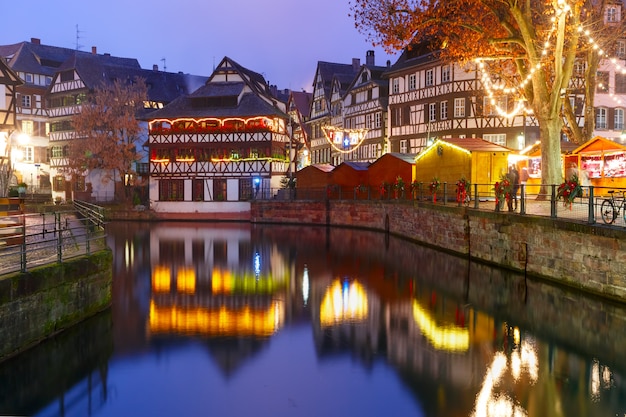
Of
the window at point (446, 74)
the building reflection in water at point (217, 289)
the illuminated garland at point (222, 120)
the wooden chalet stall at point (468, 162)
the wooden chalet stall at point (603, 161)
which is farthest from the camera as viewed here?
the illuminated garland at point (222, 120)

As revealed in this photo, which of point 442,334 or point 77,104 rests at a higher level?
point 77,104

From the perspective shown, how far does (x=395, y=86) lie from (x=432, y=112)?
17.1 ft

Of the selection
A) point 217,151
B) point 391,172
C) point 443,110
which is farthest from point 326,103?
point 391,172

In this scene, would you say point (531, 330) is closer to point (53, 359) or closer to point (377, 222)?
point (53, 359)

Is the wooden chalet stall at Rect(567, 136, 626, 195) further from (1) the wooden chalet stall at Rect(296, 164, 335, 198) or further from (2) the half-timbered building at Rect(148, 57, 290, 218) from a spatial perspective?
(2) the half-timbered building at Rect(148, 57, 290, 218)

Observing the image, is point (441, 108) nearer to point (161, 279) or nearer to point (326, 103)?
point (326, 103)

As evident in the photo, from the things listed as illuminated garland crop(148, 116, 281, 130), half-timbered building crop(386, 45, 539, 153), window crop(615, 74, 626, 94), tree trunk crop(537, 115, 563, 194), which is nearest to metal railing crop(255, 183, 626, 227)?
tree trunk crop(537, 115, 563, 194)

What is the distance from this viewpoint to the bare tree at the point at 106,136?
166 feet

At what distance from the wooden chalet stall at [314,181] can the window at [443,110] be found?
28.0 feet

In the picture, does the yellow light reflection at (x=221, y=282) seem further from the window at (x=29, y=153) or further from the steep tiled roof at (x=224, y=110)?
the window at (x=29, y=153)

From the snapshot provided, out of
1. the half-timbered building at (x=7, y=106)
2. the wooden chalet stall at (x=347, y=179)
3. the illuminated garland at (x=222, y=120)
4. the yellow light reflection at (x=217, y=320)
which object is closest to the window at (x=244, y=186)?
the illuminated garland at (x=222, y=120)

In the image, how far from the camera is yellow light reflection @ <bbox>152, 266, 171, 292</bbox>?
19625 mm

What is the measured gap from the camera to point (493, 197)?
2819 cm

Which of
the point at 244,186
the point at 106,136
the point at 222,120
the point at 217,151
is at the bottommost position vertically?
the point at 244,186
